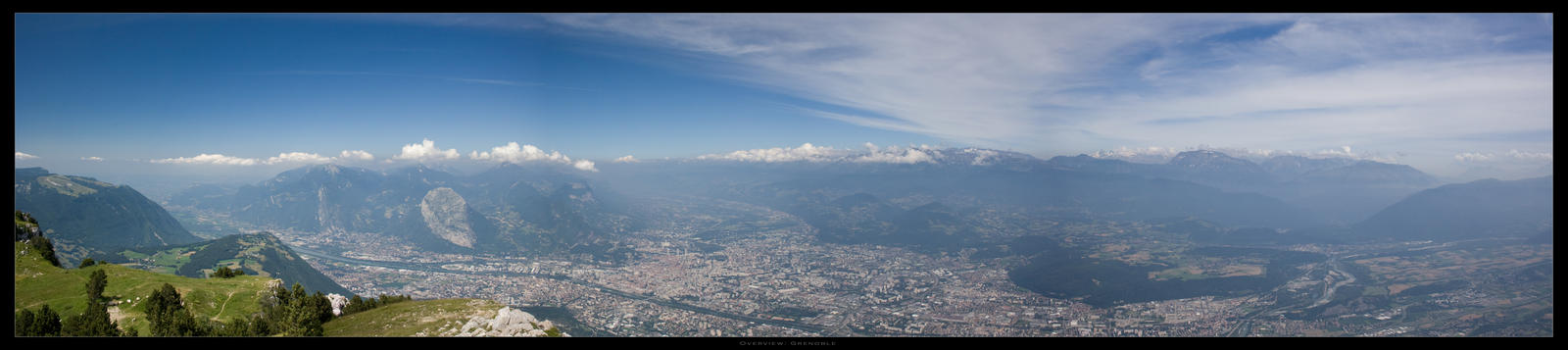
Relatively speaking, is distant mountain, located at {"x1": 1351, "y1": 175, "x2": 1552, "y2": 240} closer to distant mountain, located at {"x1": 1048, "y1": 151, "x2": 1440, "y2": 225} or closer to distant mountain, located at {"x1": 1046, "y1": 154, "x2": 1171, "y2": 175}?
distant mountain, located at {"x1": 1048, "y1": 151, "x2": 1440, "y2": 225}

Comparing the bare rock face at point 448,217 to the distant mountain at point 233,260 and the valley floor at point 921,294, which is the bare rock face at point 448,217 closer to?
the valley floor at point 921,294

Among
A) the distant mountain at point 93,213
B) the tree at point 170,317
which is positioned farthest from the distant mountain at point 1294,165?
the distant mountain at point 93,213

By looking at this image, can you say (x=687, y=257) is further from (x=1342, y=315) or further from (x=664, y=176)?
(x=664, y=176)

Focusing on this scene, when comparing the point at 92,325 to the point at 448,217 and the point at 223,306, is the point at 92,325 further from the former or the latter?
the point at 448,217

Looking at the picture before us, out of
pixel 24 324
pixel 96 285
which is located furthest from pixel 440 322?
pixel 96 285

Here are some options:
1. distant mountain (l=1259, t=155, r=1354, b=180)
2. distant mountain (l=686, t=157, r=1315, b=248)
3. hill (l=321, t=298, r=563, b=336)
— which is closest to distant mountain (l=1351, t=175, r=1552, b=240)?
distant mountain (l=686, t=157, r=1315, b=248)

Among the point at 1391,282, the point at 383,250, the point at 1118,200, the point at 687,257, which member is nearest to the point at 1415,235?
the point at 1391,282
